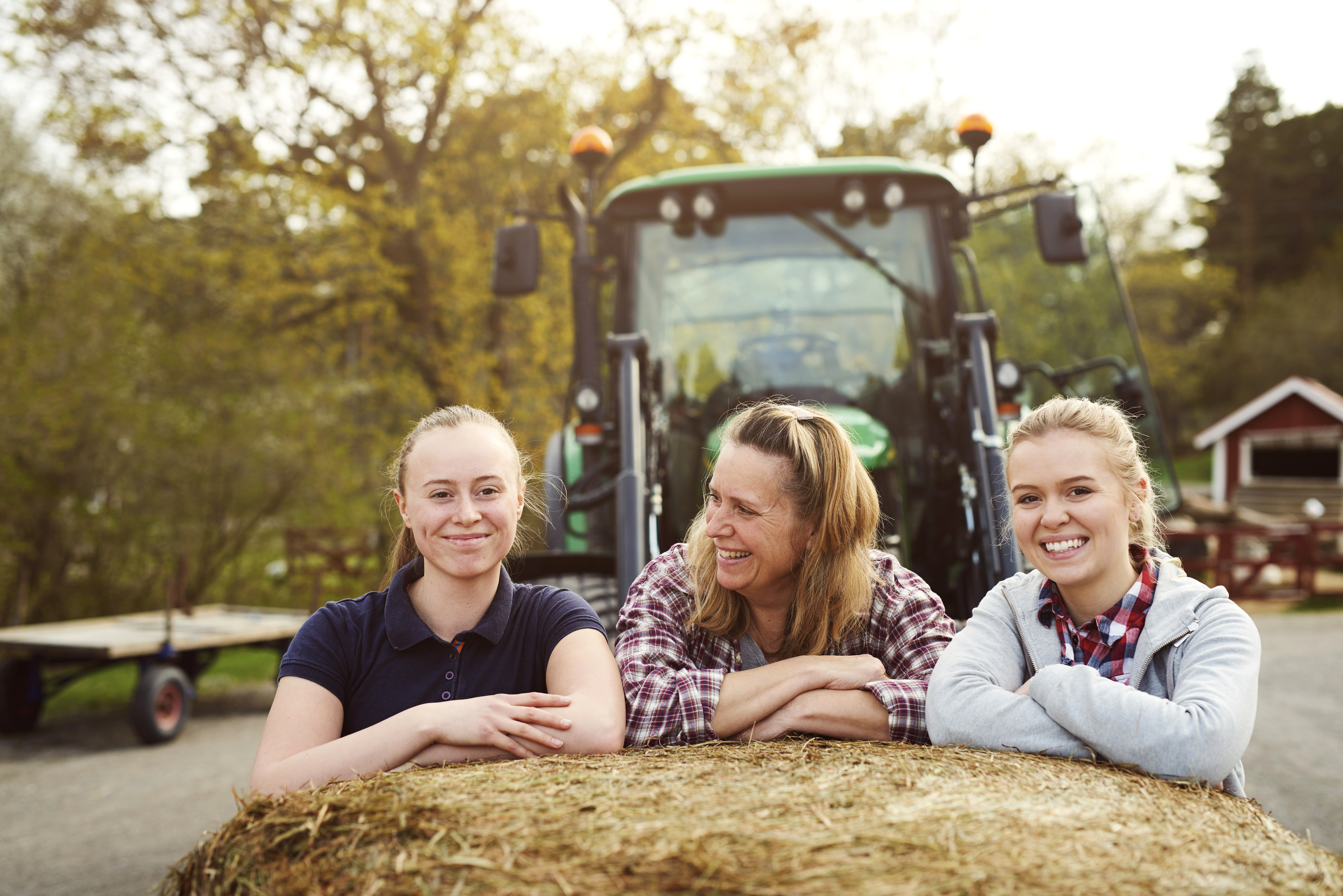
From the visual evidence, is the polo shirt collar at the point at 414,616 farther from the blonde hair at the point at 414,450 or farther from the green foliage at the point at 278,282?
the green foliage at the point at 278,282

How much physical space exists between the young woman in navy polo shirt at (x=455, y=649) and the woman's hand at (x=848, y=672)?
1.44 ft

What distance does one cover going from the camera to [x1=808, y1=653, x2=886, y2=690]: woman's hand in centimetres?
223

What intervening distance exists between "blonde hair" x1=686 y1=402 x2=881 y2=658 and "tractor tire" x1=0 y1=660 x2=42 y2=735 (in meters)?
7.10

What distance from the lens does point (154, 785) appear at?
20.4ft

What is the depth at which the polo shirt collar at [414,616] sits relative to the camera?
88.0 inches

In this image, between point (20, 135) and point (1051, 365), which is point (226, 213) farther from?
point (1051, 365)

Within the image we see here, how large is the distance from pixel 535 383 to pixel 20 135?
372 inches

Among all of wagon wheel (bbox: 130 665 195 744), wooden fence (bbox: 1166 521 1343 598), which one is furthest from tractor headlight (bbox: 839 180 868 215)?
wooden fence (bbox: 1166 521 1343 598)

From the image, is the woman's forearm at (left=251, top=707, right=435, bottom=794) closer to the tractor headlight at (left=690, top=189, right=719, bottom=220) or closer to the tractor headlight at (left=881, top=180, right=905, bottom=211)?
the tractor headlight at (left=690, top=189, right=719, bottom=220)

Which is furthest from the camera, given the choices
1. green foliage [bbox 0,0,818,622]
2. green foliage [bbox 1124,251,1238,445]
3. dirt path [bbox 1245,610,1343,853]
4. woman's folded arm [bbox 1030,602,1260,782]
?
green foliage [bbox 1124,251,1238,445]

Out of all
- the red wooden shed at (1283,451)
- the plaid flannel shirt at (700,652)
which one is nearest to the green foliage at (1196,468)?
the red wooden shed at (1283,451)

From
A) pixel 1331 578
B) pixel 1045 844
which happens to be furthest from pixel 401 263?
pixel 1331 578

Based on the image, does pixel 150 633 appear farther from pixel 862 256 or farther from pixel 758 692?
pixel 758 692

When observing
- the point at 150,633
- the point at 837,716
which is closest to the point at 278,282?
the point at 150,633
